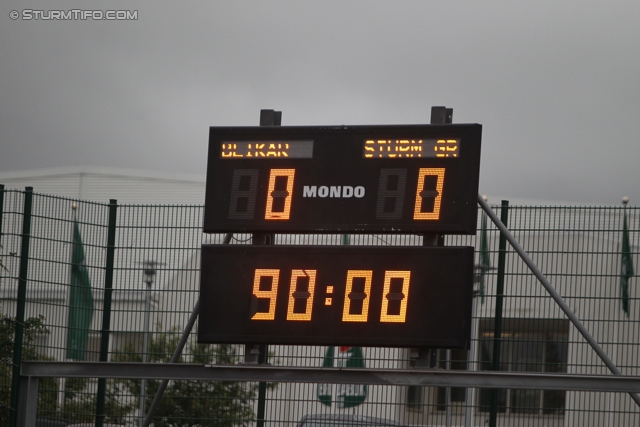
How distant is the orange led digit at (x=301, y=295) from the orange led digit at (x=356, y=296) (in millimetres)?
292

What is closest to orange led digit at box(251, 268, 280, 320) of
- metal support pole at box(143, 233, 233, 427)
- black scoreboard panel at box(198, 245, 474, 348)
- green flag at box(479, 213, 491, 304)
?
black scoreboard panel at box(198, 245, 474, 348)

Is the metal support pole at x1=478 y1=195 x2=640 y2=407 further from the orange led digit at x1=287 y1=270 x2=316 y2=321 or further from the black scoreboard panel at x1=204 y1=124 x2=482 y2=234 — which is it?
the orange led digit at x1=287 y1=270 x2=316 y2=321

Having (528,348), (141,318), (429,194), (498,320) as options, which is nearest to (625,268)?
(528,348)

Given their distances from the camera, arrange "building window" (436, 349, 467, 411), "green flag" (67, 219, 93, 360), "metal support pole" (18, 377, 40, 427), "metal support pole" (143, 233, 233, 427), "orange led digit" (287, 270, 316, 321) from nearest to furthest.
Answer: "orange led digit" (287, 270, 316, 321), "metal support pole" (143, 233, 233, 427), "metal support pole" (18, 377, 40, 427), "green flag" (67, 219, 93, 360), "building window" (436, 349, 467, 411)

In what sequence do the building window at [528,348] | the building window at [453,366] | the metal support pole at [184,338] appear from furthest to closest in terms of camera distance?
the building window at [453,366]
the building window at [528,348]
the metal support pole at [184,338]

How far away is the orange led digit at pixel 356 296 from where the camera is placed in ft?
28.6

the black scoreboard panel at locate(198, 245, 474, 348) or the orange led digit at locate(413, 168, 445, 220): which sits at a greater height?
the orange led digit at locate(413, 168, 445, 220)

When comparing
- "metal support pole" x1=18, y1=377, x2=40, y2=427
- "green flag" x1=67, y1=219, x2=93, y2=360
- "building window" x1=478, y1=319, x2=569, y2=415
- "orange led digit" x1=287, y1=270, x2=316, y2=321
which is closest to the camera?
"orange led digit" x1=287, y1=270, x2=316, y2=321

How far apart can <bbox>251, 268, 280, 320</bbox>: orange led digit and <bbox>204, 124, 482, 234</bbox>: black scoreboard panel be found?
36 centimetres

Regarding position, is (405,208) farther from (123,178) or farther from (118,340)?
(123,178)

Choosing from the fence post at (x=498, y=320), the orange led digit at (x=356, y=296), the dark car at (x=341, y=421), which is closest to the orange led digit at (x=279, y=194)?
the orange led digit at (x=356, y=296)

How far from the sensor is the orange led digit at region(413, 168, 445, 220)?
28.4 feet

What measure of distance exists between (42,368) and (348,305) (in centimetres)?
289

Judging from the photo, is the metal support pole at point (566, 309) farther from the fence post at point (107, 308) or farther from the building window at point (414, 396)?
the fence post at point (107, 308)
